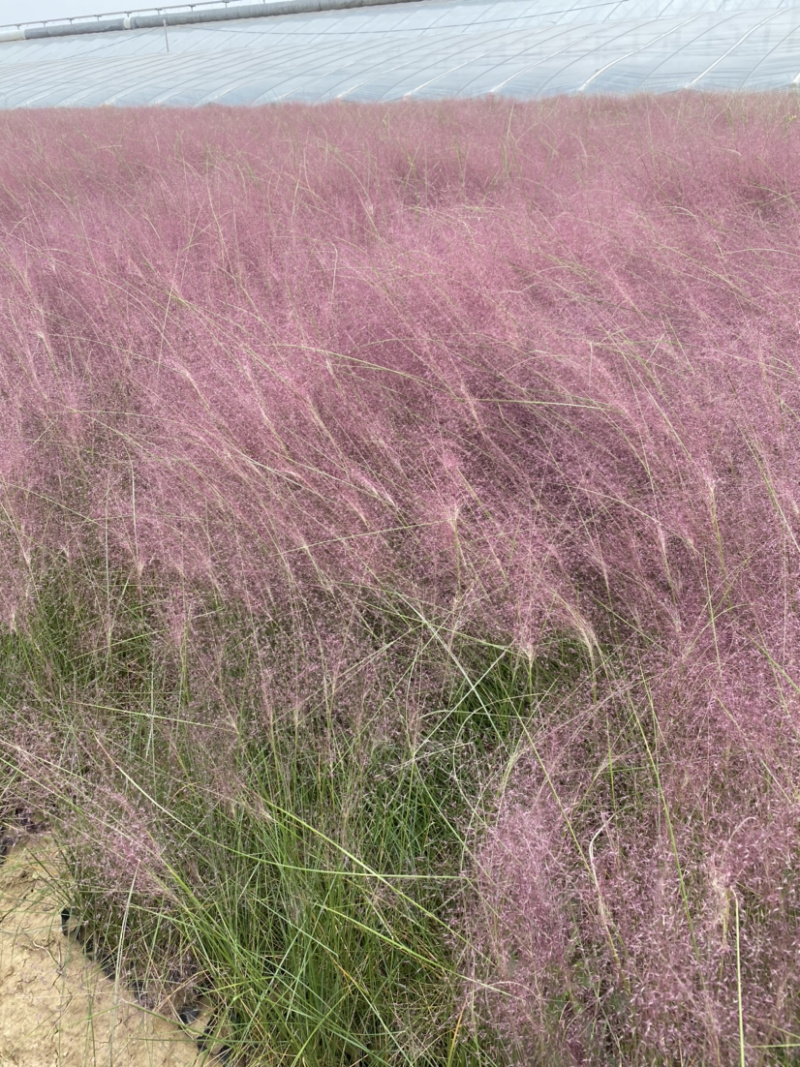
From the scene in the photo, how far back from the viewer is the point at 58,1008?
1044mm

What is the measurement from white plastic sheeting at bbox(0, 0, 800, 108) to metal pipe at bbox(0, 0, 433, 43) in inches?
8.9

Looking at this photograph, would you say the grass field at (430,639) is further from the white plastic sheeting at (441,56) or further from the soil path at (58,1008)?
the white plastic sheeting at (441,56)

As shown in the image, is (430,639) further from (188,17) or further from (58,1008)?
(188,17)

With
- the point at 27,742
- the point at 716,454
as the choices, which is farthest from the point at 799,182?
the point at 27,742

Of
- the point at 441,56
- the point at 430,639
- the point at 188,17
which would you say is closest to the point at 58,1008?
the point at 430,639

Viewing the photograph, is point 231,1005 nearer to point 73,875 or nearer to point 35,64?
point 73,875

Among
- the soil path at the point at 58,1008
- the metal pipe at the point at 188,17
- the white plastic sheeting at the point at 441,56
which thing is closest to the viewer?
the soil path at the point at 58,1008

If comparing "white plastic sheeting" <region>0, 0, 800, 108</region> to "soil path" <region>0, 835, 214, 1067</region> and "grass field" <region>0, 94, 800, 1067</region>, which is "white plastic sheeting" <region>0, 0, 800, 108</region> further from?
"soil path" <region>0, 835, 214, 1067</region>

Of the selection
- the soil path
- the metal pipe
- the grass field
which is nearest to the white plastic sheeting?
the metal pipe

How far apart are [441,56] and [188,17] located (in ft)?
30.8

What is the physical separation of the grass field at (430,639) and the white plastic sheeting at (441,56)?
20.8ft

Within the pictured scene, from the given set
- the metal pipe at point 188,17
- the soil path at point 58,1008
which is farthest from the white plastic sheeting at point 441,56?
the soil path at point 58,1008

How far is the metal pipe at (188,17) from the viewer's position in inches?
597

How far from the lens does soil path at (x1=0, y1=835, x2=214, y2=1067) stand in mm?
992
